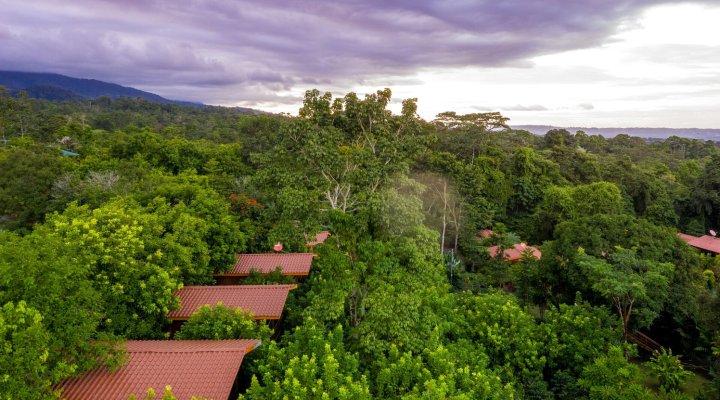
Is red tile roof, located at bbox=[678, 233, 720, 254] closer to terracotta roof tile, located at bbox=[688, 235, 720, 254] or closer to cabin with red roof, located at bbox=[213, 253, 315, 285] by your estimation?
terracotta roof tile, located at bbox=[688, 235, 720, 254]

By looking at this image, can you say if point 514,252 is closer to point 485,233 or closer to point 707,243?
point 485,233

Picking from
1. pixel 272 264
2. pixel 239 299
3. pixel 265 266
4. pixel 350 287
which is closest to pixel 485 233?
pixel 272 264

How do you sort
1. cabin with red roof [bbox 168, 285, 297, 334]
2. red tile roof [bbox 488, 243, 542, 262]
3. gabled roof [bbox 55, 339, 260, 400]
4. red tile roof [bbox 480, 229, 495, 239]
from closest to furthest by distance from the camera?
1. gabled roof [bbox 55, 339, 260, 400]
2. cabin with red roof [bbox 168, 285, 297, 334]
3. red tile roof [bbox 488, 243, 542, 262]
4. red tile roof [bbox 480, 229, 495, 239]

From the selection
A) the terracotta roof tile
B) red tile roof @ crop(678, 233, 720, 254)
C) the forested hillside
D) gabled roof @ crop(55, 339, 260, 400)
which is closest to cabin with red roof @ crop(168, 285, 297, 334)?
the forested hillside

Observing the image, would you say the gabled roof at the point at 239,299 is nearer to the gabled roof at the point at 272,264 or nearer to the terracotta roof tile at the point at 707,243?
the gabled roof at the point at 272,264

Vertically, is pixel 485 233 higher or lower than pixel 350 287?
lower

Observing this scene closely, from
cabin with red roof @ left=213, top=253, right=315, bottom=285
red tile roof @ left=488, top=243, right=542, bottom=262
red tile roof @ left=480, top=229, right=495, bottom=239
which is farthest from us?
red tile roof @ left=480, top=229, right=495, bottom=239

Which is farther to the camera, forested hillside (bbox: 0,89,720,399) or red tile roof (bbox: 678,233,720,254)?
red tile roof (bbox: 678,233,720,254)

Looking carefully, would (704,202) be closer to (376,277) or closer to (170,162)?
(376,277)
